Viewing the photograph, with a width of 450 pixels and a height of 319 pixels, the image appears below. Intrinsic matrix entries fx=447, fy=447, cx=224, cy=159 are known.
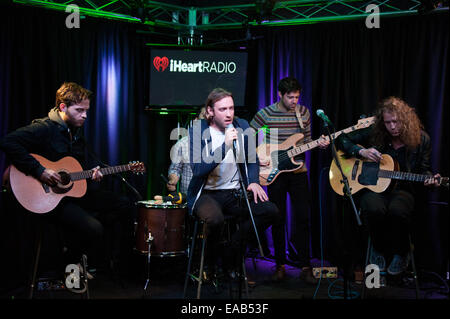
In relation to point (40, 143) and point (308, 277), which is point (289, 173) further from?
point (40, 143)

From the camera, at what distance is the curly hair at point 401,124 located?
486cm

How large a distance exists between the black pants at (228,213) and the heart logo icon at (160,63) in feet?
8.24

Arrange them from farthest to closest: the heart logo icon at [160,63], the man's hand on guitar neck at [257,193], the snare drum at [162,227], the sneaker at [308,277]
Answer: the heart logo icon at [160,63], the sneaker at [308,277], the snare drum at [162,227], the man's hand on guitar neck at [257,193]

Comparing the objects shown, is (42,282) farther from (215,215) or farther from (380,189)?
(380,189)

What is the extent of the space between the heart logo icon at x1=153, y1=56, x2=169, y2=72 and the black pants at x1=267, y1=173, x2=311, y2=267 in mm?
2277

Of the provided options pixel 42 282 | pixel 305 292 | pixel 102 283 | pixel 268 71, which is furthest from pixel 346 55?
pixel 42 282

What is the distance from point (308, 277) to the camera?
527 cm

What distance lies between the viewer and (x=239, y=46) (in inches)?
265

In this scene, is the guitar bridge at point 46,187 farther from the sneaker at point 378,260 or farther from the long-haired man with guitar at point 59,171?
the sneaker at point 378,260

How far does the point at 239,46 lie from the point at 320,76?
129 cm
